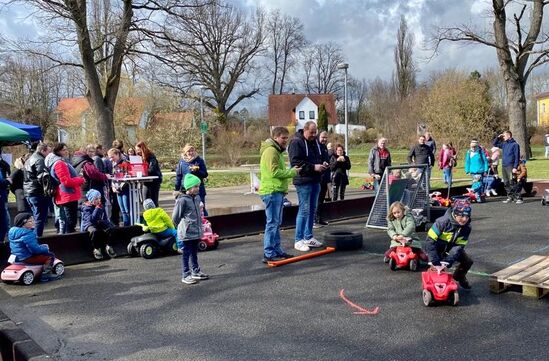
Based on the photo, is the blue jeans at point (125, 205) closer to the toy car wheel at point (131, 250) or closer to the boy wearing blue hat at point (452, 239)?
the toy car wheel at point (131, 250)

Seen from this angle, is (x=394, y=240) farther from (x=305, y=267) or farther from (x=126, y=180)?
(x=126, y=180)

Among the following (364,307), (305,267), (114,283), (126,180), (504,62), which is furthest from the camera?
(504,62)

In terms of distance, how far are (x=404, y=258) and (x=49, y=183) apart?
5593mm

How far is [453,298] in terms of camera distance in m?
5.52

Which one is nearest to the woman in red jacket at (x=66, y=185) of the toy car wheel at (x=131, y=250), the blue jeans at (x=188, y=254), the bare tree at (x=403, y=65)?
the toy car wheel at (x=131, y=250)

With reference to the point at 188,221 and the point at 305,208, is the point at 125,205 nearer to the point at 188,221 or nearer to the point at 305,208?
the point at 305,208

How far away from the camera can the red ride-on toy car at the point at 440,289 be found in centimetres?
547

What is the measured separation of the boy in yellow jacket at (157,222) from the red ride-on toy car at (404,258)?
3520mm

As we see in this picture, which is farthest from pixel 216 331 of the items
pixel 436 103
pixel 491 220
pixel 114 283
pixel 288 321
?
pixel 436 103

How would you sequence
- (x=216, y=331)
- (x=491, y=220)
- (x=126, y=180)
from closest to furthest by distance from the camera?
(x=216, y=331) → (x=126, y=180) → (x=491, y=220)

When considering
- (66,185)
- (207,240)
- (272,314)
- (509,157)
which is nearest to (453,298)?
(272,314)

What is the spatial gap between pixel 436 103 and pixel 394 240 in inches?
1256

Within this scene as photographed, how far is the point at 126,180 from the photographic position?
1007 cm

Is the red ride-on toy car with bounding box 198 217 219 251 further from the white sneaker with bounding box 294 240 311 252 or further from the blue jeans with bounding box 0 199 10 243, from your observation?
the blue jeans with bounding box 0 199 10 243
